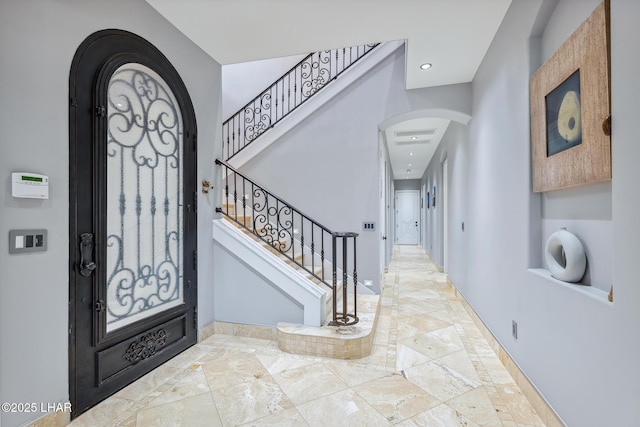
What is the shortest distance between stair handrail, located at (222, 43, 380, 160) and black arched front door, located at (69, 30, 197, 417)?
2401 mm

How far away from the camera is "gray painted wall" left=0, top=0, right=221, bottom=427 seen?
4.83 feet

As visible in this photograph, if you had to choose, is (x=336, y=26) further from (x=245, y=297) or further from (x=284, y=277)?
(x=245, y=297)

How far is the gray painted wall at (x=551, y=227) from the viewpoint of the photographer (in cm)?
115

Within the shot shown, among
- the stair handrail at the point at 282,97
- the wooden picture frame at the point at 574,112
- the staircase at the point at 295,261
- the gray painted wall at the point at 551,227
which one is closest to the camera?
the gray painted wall at the point at 551,227

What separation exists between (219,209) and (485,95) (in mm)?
3042

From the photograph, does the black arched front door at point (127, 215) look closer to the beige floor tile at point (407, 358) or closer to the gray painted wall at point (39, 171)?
the gray painted wall at point (39, 171)

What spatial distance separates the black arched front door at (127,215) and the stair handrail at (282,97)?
2401mm

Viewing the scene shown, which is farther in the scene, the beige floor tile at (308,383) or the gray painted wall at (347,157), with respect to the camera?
the gray painted wall at (347,157)

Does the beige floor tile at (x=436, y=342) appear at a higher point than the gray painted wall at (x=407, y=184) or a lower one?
lower

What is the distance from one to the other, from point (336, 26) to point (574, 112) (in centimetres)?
195

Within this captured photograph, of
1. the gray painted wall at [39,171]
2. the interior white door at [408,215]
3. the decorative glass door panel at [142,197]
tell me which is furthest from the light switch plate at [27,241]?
the interior white door at [408,215]

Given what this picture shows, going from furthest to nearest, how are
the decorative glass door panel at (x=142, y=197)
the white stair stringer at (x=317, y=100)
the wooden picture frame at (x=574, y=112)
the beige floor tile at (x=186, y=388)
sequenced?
1. the white stair stringer at (x=317, y=100)
2. the decorative glass door panel at (x=142, y=197)
3. the beige floor tile at (x=186, y=388)
4. the wooden picture frame at (x=574, y=112)

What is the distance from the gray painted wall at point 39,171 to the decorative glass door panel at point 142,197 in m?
0.32

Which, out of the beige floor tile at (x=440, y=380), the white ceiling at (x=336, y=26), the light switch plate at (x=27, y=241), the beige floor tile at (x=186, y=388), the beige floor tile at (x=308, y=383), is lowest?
the beige floor tile at (x=440, y=380)
